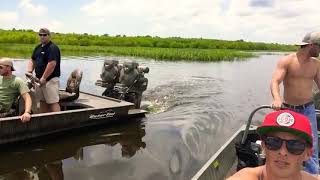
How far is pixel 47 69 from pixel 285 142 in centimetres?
735

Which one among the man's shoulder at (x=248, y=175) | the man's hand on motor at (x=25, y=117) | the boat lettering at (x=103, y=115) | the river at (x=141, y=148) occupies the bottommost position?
the river at (x=141, y=148)

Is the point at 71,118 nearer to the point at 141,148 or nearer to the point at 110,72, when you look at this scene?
the point at 141,148

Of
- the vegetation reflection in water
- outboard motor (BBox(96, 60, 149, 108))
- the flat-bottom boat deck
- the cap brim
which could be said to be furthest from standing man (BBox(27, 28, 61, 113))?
the cap brim

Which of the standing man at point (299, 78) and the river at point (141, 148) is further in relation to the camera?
the river at point (141, 148)

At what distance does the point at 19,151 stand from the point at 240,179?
693 cm

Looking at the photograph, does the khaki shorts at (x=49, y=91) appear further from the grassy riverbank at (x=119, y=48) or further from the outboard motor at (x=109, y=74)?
the grassy riverbank at (x=119, y=48)

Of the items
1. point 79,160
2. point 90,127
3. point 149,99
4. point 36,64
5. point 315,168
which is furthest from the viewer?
point 149,99

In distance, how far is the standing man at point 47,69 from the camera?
912cm

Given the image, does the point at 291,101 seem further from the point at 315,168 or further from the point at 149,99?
the point at 149,99

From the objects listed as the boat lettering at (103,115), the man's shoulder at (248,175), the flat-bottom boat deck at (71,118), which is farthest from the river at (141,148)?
the man's shoulder at (248,175)

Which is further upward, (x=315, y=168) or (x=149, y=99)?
(x=315, y=168)

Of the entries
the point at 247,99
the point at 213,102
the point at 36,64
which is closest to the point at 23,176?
the point at 36,64

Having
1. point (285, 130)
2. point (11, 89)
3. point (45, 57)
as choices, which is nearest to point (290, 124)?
point (285, 130)

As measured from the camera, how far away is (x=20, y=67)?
28469 millimetres
